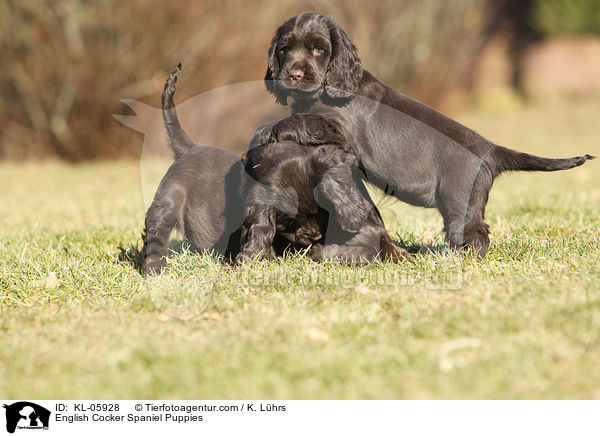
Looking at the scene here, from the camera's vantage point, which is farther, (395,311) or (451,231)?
(451,231)

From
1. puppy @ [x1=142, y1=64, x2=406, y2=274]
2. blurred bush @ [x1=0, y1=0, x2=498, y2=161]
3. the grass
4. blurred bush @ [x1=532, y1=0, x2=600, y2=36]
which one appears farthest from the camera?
blurred bush @ [x1=532, y1=0, x2=600, y2=36]

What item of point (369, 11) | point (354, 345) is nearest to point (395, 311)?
point (354, 345)

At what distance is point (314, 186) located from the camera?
306cm

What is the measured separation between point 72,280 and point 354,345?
166 cm

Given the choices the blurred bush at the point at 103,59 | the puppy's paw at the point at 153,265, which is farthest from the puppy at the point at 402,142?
the blurred bush at the point at 103,59

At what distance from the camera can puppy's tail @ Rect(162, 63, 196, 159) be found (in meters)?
3.45

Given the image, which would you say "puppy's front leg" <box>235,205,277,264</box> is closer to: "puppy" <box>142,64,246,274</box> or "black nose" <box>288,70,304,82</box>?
"puppy" <box>142,64,246,274</box>

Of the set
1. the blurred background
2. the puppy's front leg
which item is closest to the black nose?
the puppy's front leg

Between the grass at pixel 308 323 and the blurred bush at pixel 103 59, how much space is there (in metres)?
5.16

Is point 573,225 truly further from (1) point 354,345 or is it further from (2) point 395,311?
(1) point 354,345

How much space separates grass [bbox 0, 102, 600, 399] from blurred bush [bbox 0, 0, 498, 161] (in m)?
5.16

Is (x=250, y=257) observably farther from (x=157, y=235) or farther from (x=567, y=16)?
(x=567, y=16)

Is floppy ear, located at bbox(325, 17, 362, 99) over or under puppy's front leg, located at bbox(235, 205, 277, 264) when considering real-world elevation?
over

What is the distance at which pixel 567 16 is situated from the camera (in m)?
15.6
